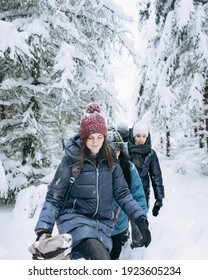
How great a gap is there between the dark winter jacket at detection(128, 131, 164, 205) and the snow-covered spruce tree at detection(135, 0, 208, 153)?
595 centimetres

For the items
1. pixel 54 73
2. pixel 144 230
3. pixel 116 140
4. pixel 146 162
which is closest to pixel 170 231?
pixel 146 162

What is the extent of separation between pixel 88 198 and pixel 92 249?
497 mm

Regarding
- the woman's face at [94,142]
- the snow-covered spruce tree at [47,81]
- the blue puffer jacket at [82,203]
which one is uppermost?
the snow-covered spruce tree at [47,81]

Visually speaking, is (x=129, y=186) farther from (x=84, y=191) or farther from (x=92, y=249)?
(x=92, y=249)

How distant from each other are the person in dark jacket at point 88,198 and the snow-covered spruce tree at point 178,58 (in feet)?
26.9

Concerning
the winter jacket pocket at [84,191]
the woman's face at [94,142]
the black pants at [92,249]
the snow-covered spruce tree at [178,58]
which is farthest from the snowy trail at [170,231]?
the snow-covered spruce tree at [178,58]

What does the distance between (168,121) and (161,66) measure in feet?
7.70

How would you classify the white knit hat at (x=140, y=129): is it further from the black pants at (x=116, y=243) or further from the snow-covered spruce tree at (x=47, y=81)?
the snow-covered spruce tree at (x=47, y=81)

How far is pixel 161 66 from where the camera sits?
14.5 meters

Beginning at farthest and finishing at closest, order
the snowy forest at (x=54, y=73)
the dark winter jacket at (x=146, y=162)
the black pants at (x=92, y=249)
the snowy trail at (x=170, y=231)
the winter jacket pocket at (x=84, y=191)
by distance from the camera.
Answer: the snowy forest at (x=54, y=73) < the dark winter jacket at (x=146, y=162) < the snowy trail at (x=170, y=231) < the winter jacket pocket at (x=84, y=191) < the black pants at (x=92, y=249)

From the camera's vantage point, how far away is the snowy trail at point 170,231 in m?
5.43

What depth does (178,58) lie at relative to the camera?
1348 cm

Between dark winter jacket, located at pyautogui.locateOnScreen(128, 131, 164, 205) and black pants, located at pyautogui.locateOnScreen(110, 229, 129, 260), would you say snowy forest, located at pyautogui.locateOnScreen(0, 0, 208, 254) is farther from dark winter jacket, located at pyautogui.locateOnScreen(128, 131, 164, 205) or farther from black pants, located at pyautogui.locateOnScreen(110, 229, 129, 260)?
black pants, located at pyautogui.locateOnScreen(110, 229, 129, 260)
